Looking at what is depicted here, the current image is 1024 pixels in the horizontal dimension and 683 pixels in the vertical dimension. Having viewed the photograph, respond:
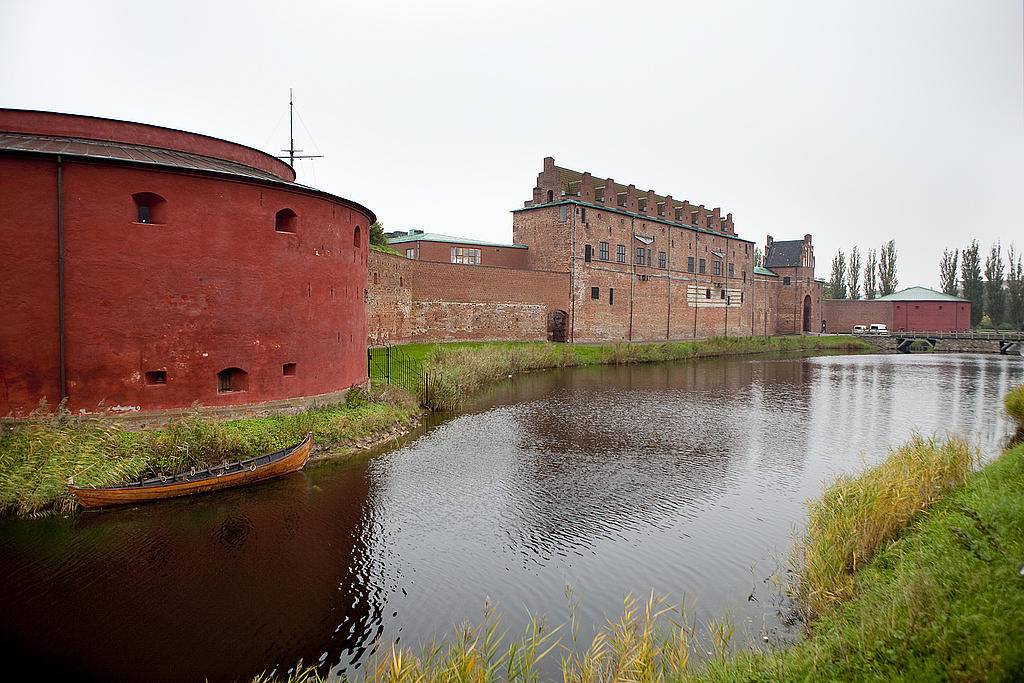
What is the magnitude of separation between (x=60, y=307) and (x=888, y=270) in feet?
229

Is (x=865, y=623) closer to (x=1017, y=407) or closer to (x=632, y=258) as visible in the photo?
(x=1017, y=407)

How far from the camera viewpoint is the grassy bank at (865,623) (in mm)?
4379

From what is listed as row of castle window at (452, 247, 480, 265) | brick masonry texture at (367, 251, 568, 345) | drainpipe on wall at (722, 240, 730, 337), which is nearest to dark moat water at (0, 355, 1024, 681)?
brick masonry texture at (367, 251, 568, 345)

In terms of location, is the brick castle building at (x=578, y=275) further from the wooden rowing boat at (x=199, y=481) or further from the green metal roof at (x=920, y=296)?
the green metal roof at (x=920, y=296)

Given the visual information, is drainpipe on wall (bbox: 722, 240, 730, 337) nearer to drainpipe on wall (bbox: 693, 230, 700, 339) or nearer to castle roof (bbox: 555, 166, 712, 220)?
drainpipe on wall (bbox: 693, 230, 700, 339)

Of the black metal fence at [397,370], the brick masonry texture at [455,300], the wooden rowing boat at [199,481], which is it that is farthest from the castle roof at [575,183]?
the wooden rowing boat at [199,481]

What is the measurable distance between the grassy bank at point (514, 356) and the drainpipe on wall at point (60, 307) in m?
8.57

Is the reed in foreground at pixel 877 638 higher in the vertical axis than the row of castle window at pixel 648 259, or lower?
lower

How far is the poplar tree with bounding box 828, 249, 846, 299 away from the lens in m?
69.2

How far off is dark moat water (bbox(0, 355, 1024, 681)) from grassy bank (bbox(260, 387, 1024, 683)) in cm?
57

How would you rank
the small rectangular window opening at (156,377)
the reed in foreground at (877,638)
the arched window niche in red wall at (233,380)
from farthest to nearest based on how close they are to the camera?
1. the arched window niche in red wall at (233,380)
2. the small rectangular window opening at (156,377)
3. the reed in foreground at (877,638)

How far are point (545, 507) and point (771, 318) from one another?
147 feet

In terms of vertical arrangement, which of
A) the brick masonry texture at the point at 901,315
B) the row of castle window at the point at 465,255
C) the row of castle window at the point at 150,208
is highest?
the row of castle window at the point at 465,255

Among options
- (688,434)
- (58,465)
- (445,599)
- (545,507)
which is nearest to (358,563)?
(445,599)
